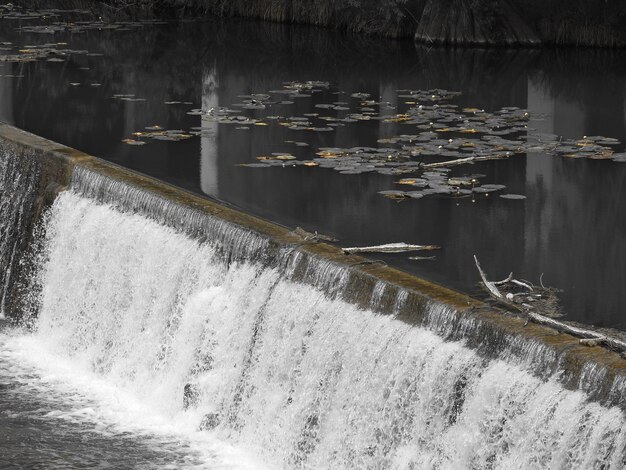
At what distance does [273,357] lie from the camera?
902 cm

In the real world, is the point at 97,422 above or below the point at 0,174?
below

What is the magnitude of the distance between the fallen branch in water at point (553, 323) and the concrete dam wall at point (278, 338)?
13cm

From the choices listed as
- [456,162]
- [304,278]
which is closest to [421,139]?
[456,162]

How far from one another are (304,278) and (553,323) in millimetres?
2002

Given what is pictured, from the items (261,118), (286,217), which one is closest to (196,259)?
(286,217)

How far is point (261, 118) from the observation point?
49.3ft

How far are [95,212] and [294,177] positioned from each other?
204 centimetres

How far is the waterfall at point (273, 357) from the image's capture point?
7227mm

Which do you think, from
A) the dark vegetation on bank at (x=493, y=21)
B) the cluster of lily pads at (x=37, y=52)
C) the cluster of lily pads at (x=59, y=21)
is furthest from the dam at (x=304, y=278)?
the cluster of lily pads at (x=59, y=21)

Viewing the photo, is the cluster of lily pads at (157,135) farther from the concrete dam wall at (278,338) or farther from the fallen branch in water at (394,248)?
the fallen branch in water at (394,248)

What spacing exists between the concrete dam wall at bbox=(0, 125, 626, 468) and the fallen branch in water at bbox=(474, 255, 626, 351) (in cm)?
13

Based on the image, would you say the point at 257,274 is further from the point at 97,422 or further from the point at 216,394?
the point at 97,422

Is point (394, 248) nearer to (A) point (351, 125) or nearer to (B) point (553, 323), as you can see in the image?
(B) point (553, 323)

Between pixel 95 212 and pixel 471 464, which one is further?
pixel 95 212
